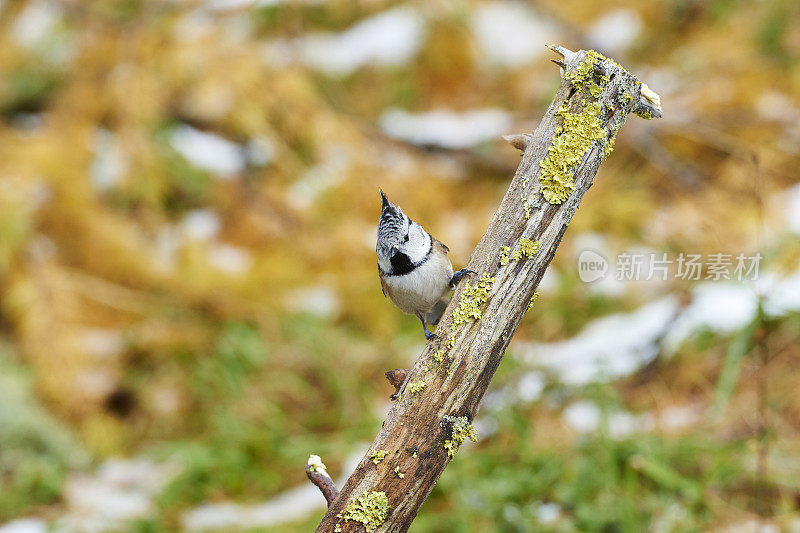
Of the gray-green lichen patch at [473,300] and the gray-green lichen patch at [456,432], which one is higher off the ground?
the gray-green lichen patch at [473,300]

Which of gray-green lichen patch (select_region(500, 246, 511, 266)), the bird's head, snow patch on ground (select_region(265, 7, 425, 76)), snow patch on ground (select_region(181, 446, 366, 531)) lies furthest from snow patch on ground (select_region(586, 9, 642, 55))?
gray-green lichen patch (select_region(500, 246, 511, 266))

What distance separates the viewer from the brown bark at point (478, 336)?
0.97 meters

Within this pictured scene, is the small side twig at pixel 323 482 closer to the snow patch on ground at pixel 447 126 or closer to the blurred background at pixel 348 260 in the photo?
the blurred background at pixel 348 260

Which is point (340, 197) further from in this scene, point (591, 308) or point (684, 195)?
point (684, 195)

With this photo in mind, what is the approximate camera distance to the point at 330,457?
268 cm

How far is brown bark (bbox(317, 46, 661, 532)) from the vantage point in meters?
0.97

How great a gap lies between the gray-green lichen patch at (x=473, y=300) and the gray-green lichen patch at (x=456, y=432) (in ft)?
0.50

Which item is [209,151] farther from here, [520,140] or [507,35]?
[520,140]

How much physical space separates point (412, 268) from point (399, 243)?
8 cm


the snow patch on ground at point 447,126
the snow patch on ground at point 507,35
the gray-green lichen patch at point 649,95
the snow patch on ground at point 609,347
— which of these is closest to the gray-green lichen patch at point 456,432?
the gray-green lichen patch at point 649,95

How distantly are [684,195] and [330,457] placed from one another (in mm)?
2511

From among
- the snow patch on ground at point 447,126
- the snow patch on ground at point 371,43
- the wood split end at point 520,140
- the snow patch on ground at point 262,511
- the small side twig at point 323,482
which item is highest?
the snow patch on ground at point 371,43

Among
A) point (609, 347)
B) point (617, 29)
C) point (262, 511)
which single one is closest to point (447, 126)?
point (617, 29)

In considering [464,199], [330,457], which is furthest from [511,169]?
[330,457]
